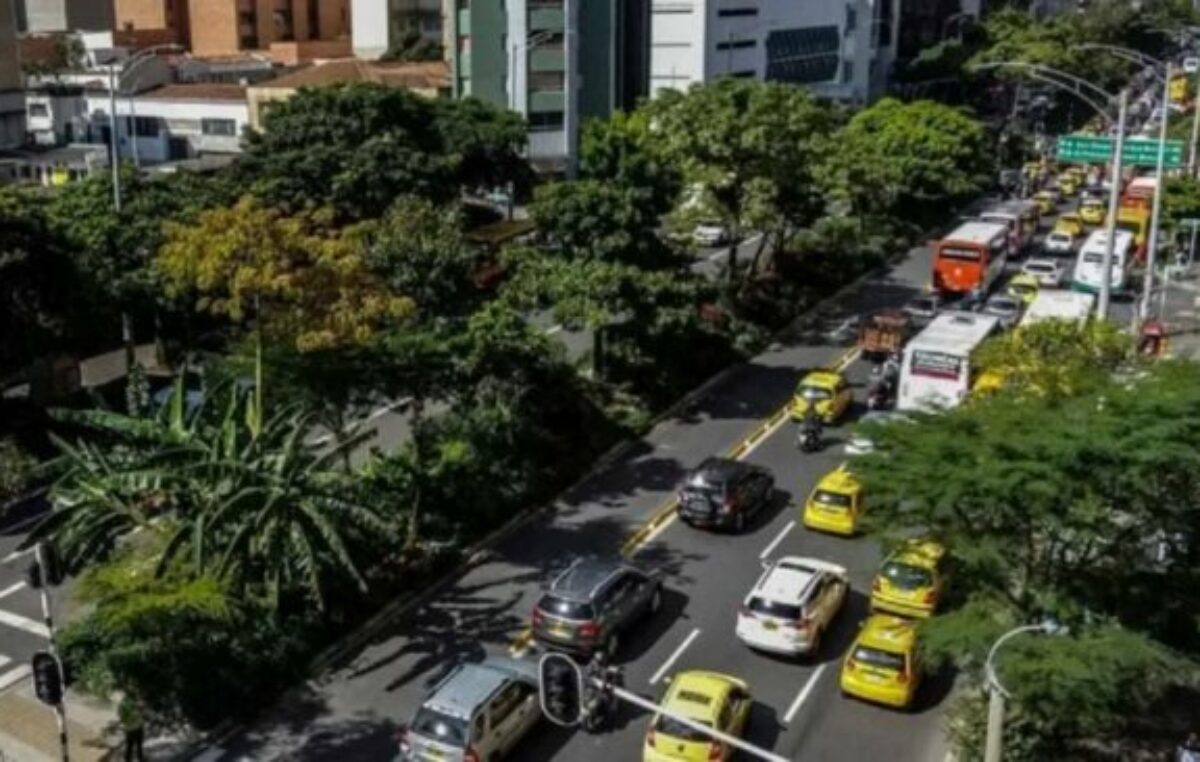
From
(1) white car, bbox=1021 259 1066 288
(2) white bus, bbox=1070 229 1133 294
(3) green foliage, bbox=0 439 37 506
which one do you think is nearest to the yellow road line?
(1) white car, bbox=1021 259 1066 288

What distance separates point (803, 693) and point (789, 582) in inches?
97.8

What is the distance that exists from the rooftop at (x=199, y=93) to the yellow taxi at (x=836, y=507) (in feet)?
230

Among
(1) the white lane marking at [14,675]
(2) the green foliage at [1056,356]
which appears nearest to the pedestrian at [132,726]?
(1) the white lane marking at [14,675]

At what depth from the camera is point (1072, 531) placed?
22.2 m

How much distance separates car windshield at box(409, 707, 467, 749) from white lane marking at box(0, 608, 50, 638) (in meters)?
10.3

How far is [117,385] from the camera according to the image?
144ft

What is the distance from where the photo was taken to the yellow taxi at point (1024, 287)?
54856mm

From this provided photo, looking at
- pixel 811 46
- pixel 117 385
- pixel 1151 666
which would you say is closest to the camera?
pixel 1151 666

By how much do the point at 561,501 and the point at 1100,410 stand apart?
54.2ft

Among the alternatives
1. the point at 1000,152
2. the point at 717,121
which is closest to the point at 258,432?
the point at 717,121

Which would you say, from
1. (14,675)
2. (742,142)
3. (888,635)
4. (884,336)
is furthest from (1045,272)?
(14,675)

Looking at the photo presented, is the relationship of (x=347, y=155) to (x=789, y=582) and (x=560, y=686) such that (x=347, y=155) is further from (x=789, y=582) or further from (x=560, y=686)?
(x=560, y=686)

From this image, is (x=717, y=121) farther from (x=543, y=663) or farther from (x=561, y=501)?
(x=543, y=663)

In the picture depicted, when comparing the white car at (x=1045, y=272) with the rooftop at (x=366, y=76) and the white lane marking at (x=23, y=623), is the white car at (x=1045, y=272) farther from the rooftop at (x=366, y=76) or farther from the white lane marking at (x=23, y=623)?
the rooftop at (x=366, y=76)
